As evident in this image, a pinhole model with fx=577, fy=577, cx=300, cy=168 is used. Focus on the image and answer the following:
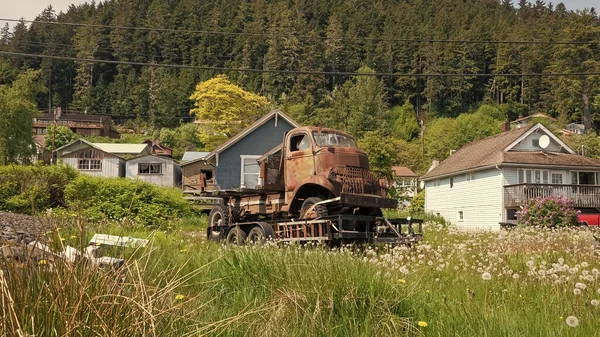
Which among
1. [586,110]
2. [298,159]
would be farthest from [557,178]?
[586,110]

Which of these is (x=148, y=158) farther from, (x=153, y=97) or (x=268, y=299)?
(x=153, y=97)

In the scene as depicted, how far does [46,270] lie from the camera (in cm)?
371

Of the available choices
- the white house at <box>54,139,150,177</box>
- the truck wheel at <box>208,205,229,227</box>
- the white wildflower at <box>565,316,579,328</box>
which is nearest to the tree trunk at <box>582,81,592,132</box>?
the white house at <box>54,139,150,177</box>

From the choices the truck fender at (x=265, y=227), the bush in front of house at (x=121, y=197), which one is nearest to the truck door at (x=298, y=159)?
the truck fender at (x=265, y=227)

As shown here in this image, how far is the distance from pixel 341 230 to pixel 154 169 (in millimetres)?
49121

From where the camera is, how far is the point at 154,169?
5822cm

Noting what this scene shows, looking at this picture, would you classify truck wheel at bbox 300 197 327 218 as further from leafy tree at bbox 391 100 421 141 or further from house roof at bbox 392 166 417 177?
leafy tree at bbox 391 100 421 141

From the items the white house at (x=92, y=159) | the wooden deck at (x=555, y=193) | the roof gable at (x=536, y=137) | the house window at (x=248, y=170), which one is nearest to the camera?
the wooden deck at (x=555, y=193)

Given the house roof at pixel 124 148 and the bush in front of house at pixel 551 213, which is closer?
the bush in front of house at pixel 551 213

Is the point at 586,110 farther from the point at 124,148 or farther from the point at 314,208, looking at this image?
the point at 314,208

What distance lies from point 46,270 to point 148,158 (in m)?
56.5

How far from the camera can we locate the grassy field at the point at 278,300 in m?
3.43

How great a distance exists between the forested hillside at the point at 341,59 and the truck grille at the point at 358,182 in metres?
71.2

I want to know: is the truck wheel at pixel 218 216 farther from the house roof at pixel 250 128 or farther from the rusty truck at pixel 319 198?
the house roof at pixel 250 128
